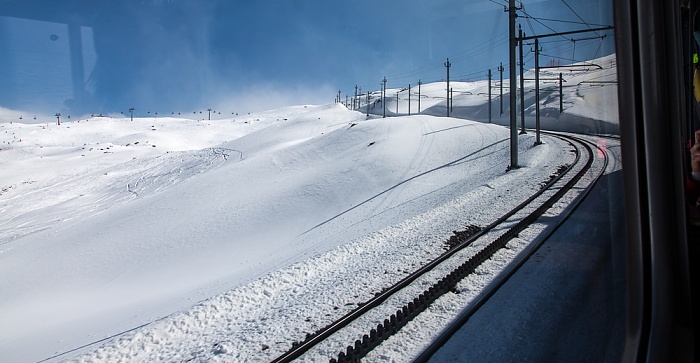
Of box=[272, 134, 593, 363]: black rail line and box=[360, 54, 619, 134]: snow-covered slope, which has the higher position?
box=[360, 54, 619, 134]: snow-covered slope

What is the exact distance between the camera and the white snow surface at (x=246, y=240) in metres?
5.16

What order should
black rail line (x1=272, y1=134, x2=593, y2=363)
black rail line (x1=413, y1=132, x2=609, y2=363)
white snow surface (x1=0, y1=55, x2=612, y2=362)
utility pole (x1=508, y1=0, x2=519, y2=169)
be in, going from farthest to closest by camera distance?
1. utility pole (x1=508, y1=0, x2=519, y2=169)
2. white snow surface (x1=0, y1=55, x2=612, y2=362)
3. black rail line (x1=272, y1=134, x2=593, y2=363)
4. black rail line (x1=413, y1=132, x2=609, y2=363)

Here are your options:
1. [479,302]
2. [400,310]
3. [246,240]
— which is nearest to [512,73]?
[246,240]

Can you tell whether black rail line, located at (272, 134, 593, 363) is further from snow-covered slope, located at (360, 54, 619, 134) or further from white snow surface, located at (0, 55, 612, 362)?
snow-covered slope, located at (360, 54, 619, 134)

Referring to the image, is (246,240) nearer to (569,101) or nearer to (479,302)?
(479,302)

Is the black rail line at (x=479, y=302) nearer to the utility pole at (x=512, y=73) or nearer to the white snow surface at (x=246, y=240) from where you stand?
the white snow surface at (x=246, y=240)

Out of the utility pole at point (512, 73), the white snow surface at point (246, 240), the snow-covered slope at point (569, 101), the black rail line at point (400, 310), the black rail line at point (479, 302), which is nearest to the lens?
the snow-covered slope at point (569, 101)

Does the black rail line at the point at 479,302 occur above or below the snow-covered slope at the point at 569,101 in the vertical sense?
below

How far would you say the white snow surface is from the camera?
5.16 m

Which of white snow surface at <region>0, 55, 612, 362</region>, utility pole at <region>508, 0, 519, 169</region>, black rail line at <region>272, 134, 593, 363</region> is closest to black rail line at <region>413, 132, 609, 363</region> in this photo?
black rail line at <region>272, 134, 593, 363</region>

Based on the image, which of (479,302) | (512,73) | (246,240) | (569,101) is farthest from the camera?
(512,73)

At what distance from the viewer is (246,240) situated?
1305cm

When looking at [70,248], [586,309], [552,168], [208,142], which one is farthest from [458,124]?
[208,142]

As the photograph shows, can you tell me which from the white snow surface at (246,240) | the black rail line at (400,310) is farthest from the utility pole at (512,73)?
the black rail line at (400,310)
